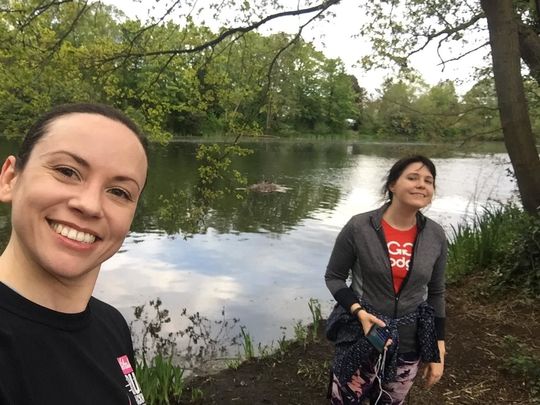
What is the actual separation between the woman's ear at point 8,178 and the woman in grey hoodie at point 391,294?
6.48 ft

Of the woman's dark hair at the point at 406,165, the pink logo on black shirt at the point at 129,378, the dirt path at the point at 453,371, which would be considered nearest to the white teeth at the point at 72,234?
the pink logo on black shirt at the point at 129,378

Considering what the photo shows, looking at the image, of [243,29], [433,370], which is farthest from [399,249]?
[243,29]

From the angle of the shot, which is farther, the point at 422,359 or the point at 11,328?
the point at 422,359

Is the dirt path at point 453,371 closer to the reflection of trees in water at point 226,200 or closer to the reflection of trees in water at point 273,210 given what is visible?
the reflection of trees in water at point 226,200

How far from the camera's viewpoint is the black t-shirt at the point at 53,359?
0.94 m

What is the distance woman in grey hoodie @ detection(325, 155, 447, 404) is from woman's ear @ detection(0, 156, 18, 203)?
6.48ft

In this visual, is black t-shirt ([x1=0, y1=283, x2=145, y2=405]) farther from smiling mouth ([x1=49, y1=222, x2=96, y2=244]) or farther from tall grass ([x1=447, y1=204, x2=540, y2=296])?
tall grass ([x1=447, y1=204, x2=540, y2=296])

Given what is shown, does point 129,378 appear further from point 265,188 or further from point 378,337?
point 265,188

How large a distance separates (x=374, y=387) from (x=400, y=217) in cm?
108

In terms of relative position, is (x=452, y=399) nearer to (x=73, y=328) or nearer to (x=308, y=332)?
(x=308, y=332)

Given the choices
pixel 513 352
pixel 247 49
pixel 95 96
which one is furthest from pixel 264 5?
pixel 513 352

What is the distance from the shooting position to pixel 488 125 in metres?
7.82

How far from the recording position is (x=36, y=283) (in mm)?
1048

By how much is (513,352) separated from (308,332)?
8.47ft
